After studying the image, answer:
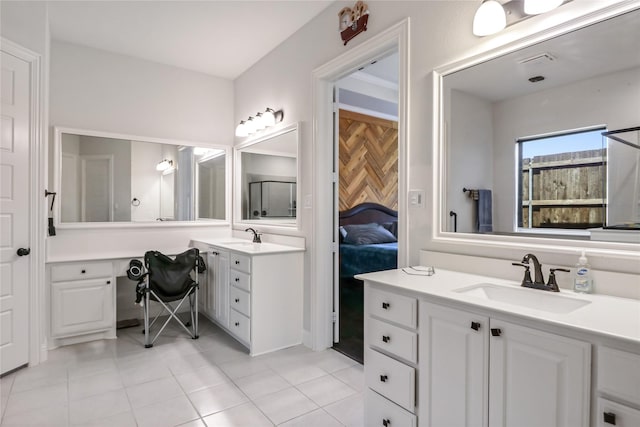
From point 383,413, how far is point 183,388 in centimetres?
139

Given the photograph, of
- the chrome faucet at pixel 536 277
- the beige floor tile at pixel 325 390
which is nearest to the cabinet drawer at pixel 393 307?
the chrome faucet at pixel 536 277

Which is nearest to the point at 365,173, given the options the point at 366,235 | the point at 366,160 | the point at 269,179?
the point at 366,160

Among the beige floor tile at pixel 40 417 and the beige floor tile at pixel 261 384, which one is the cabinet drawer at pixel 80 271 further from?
the beige floor tile at pixel 261 384

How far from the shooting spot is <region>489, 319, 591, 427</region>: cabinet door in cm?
106

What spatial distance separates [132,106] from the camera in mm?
3801

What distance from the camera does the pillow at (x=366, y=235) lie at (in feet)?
14.8

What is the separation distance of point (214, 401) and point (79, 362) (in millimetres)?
1368

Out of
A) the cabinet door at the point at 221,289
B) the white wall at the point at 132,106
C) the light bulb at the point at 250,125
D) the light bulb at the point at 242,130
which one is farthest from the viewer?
the light bulb at the point at 242,130

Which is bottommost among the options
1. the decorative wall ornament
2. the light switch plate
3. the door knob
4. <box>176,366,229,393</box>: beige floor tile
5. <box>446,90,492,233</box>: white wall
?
<box>176,366,229,393</box>: beige floor tile

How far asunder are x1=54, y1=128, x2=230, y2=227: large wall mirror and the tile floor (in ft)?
4.43

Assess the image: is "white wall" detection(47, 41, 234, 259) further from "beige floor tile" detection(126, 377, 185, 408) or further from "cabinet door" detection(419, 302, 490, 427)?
"cabinet door" detection(419, 302, 490, 427)

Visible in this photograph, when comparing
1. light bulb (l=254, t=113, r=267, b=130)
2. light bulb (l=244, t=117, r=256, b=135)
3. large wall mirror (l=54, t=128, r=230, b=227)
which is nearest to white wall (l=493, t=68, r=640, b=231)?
light bulb (l=254, t=113, r=267, b=130)

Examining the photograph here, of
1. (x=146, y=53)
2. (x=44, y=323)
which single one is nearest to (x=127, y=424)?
(x=44, y=323)

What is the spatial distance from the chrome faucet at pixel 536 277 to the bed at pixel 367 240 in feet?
7.58
